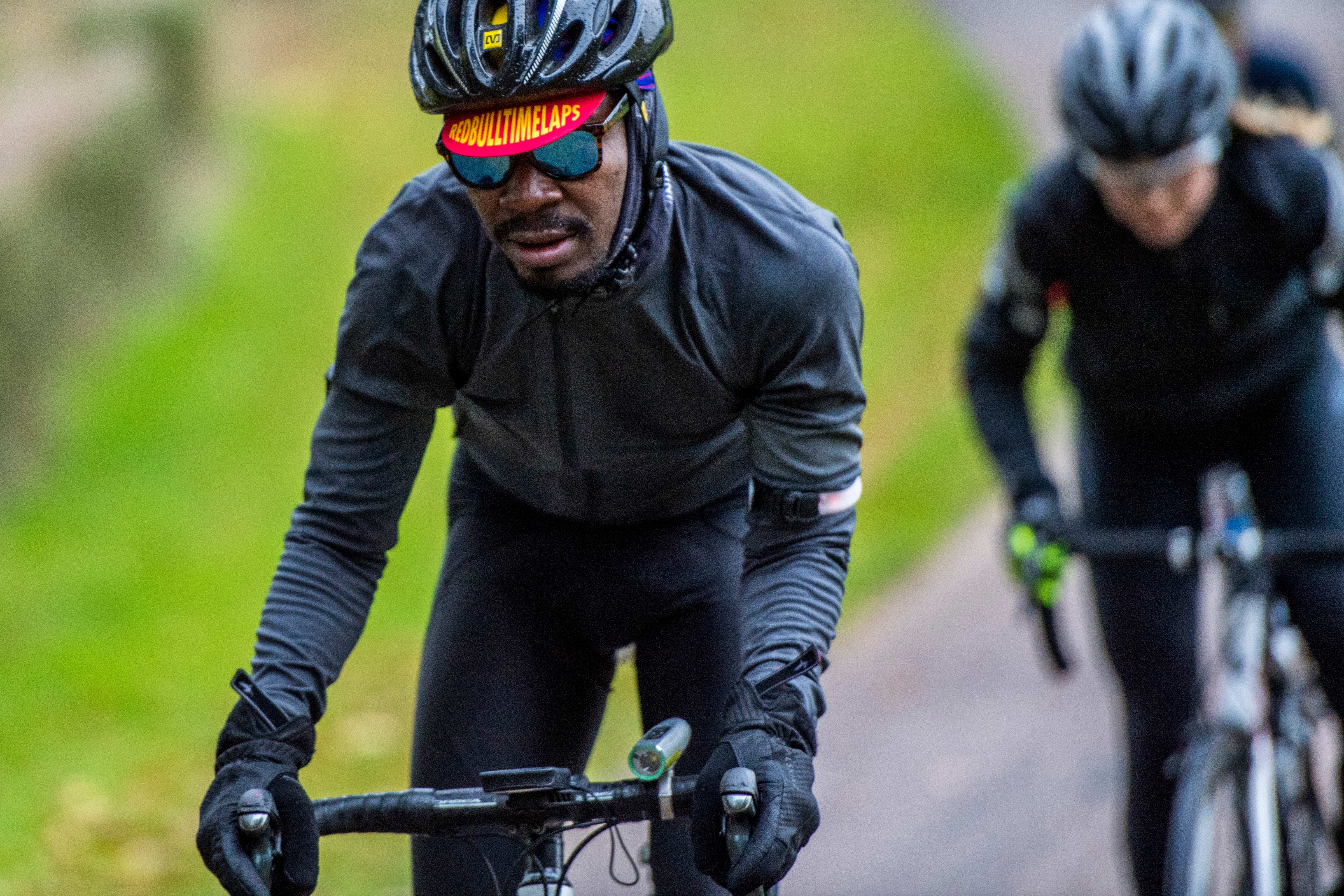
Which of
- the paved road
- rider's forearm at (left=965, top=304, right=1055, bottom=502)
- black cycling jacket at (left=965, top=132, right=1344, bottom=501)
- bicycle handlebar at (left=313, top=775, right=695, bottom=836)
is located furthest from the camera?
the paved road

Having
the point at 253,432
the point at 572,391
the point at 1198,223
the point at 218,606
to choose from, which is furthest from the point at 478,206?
the point at 253,432

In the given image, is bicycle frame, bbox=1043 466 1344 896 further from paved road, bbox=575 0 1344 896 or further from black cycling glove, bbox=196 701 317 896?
black cycling glove, bbox=196 701 317 896

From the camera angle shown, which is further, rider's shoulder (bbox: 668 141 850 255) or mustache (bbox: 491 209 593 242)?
rider's shoulder (bbox: 668 141 850 255)

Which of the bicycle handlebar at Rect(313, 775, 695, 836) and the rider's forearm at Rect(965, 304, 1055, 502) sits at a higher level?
the rider's forearm at Rect(965, 304, 1055, 502)

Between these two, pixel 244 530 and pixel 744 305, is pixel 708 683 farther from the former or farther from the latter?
pixel 244 530

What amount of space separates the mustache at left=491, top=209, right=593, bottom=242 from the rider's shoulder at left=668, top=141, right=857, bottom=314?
22 cm

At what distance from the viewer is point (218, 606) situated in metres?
7.62

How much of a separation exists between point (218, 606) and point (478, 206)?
5.45 meters

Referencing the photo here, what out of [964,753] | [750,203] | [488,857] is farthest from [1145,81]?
[964,753]

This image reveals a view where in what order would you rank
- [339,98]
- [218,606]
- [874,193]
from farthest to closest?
[339,98] → [874,193] → [218,606]

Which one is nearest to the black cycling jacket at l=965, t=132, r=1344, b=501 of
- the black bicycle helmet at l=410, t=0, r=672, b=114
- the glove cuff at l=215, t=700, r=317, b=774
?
the black bicycle helmet at l=410, t=0, r=672, b=114

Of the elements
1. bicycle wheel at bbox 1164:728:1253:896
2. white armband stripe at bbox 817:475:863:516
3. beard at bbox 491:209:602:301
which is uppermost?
beard at bbox 491:209:602:301

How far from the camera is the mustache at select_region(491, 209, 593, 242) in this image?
258 centimetres

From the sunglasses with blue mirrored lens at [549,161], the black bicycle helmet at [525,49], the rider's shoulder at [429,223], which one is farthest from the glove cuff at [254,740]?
the black bicycle helmet at [525,49]
